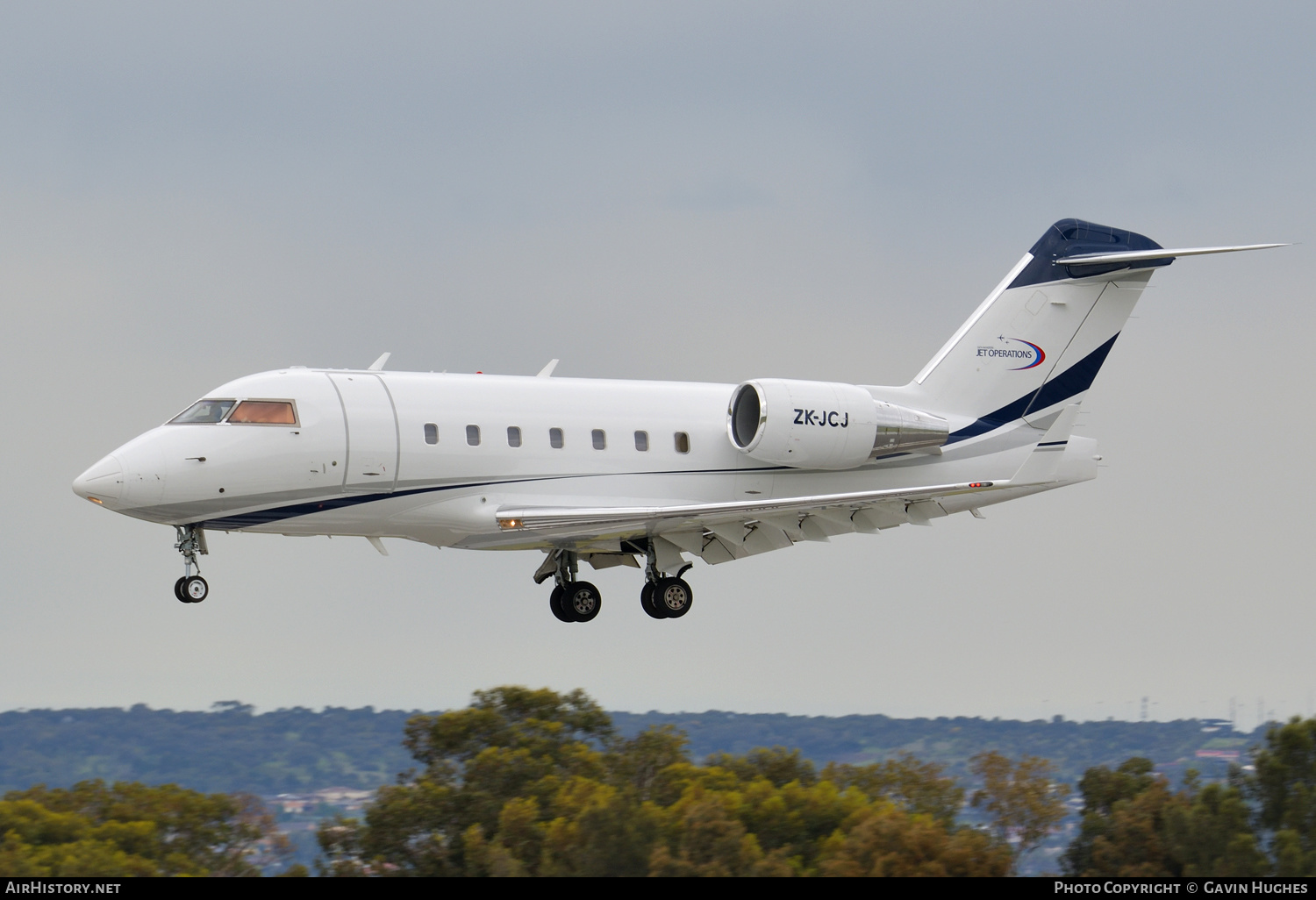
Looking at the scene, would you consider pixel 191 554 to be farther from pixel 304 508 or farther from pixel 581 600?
pixel 581 600

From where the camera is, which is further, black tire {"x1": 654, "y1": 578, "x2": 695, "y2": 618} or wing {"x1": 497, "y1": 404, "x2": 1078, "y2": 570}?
black tire {"x1": 654, "y1": 578, "x2": 695, "y2": 618}

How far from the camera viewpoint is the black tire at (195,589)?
26484mm

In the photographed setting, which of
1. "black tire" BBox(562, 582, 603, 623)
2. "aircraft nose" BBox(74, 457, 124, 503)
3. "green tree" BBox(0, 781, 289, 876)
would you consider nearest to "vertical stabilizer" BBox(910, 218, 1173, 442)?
"black tire" BBox(562, 582, 603, 623)

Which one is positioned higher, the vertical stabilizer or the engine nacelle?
the vertical stabilizer

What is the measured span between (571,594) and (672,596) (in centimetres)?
204

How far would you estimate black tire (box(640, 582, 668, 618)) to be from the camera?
30.0 metres

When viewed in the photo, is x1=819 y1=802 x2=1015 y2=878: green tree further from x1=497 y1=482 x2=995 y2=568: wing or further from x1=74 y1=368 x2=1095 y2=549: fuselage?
x1=74 y1=368 x2=1095 y2=549: fuselage

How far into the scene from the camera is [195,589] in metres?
26.6

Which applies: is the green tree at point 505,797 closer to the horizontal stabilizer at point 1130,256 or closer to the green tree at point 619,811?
the green tree at point 619,811

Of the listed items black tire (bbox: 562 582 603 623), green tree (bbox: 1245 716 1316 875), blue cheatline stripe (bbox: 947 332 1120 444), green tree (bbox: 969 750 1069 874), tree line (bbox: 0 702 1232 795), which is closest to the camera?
black tire (bbox: 562 582 603 623)

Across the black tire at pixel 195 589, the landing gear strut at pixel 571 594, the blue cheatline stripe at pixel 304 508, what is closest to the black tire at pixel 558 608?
the landing gear strut at pixel 571 594

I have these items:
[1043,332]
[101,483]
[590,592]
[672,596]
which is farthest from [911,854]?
[101,483]
